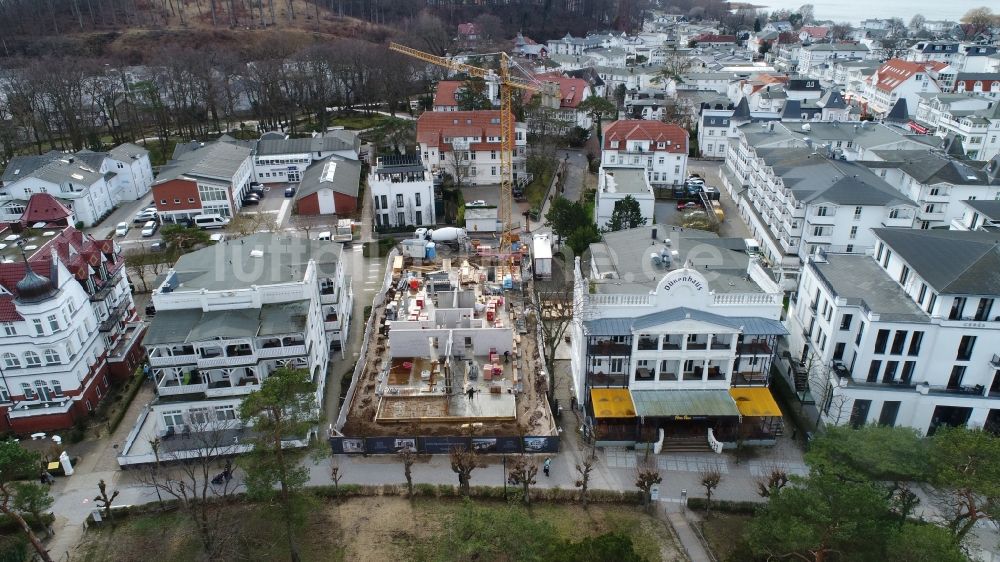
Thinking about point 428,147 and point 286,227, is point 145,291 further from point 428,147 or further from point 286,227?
point 428,147

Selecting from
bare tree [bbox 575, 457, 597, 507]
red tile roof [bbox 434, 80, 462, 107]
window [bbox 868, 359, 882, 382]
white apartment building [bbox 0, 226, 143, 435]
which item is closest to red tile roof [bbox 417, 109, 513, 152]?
red tile roof [bbox 434, 80, 462, 107]

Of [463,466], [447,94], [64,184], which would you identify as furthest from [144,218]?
[463,466]

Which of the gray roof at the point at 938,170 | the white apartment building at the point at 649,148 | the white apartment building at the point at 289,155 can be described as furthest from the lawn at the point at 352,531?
the white apartment building at the point at 289,155

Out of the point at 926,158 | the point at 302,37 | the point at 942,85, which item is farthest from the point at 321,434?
the point at 302,37

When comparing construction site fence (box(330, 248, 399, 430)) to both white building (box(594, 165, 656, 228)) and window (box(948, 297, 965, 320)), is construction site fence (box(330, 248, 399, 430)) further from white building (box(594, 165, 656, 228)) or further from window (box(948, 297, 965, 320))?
window (box(948, 297, 965, 320))

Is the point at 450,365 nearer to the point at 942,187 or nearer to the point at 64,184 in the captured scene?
the point at 942,187

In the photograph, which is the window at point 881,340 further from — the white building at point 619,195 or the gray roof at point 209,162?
the gray roof at point 209,162
